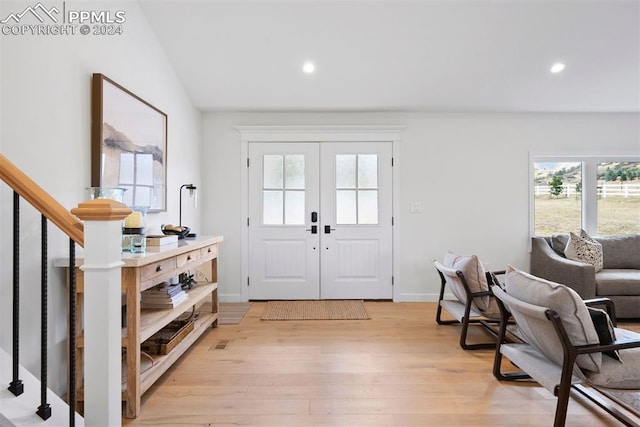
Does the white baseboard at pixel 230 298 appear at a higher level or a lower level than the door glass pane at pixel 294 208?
lower

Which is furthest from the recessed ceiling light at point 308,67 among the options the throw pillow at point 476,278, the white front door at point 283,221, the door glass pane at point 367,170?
the throw pillow at point 476,278

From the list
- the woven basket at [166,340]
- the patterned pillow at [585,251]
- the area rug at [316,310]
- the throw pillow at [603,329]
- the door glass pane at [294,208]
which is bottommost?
the area rug at [316,310]

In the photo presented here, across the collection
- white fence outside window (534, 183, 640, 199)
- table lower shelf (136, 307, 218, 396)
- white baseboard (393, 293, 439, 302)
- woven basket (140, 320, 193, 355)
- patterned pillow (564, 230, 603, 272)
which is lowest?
white baseboard (393, 293, 439, 302)

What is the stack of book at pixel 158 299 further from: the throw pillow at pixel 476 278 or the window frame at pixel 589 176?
the window frame at pixel 589 176

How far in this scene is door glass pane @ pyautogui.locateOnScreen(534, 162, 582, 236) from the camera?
4.29m

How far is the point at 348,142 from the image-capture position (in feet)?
13.7

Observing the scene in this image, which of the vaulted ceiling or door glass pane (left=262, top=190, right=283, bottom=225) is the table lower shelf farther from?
the vaulted ceiling

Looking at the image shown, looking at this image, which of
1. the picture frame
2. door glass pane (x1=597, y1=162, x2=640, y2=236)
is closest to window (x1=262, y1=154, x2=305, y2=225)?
the picture frame

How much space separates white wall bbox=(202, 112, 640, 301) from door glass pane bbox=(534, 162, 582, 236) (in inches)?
9.1

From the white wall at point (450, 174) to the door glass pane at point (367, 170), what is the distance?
33 cm

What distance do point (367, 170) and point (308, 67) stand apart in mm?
1394

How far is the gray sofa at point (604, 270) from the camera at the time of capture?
3352mm

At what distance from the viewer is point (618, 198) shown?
4301mm

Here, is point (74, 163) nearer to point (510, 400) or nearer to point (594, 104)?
point (510, 400)
